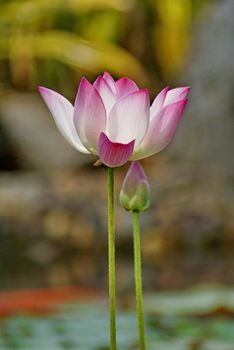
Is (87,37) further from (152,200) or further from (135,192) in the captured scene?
(135,192)

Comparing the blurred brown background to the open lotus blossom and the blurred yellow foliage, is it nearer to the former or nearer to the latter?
the blurred yellow foliage

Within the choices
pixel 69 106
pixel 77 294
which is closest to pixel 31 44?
pixel 77 294

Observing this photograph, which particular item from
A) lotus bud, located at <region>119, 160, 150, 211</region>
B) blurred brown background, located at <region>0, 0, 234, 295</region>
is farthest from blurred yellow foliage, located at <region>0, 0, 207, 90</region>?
lotus bud, located at <region>119, 160, 150, 211</region>

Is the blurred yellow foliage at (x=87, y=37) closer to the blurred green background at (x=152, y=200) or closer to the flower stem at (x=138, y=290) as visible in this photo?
the blurred green background at (x=152, y=200)

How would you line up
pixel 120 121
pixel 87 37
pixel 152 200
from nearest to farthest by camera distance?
pixel 120 121
pixel 152 200
pixel 87 37

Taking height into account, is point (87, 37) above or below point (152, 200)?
above

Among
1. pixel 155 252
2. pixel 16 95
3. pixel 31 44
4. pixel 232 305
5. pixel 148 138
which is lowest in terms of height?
pixel 148 138

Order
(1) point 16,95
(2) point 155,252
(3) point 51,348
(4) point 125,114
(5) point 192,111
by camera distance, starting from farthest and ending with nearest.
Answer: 1. (1) point 16,95
2. (5) point 192,111
3. (2) point 155,252
4. (3) point 51,348
5. (4) point 125,114

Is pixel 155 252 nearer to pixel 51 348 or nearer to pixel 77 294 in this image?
pixel 77 294

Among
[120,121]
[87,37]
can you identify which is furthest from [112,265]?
[87,37]
